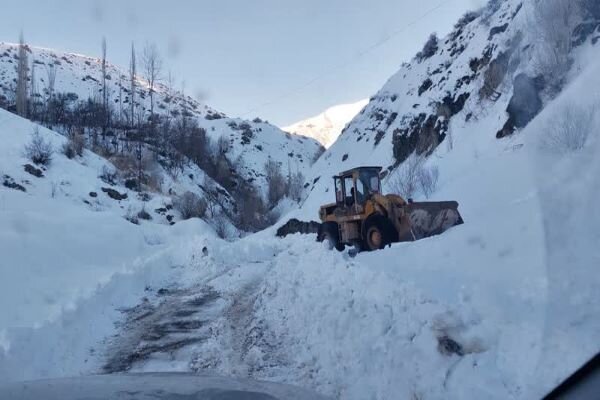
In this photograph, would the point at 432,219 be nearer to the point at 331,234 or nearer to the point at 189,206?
the point at 331,234

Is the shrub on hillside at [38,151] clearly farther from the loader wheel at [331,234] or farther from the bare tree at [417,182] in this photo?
the loader wheel at [331,234]

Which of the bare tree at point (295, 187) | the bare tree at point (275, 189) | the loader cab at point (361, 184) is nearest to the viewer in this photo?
the loader cab at point (361, 184)

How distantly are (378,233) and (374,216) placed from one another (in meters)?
0.54

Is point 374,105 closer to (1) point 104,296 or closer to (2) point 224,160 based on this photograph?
(2) point 224,160

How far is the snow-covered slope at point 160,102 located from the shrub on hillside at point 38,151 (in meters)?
33.0

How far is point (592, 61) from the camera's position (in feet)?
62.1

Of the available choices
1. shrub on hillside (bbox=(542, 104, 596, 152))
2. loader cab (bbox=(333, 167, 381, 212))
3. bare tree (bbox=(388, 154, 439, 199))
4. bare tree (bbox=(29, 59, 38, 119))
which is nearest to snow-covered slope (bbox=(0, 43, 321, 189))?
bare tree (bbox=(29, 59, 38, 119))

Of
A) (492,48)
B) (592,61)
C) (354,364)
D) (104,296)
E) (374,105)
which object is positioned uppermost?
(374,105)

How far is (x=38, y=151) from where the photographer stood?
112ft

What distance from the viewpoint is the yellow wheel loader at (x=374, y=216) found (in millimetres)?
14305

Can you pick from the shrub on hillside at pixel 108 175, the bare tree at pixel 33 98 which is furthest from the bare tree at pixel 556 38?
the bare tree at pixel 33 98

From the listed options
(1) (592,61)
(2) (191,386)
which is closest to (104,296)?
(2) (191,386)

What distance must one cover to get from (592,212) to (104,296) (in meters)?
9.56

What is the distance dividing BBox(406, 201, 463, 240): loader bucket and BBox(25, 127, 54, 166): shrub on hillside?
86.3 feet
